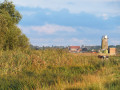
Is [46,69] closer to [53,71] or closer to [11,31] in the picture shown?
[53,71]

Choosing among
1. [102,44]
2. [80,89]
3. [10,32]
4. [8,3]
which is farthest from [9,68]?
[102,44]

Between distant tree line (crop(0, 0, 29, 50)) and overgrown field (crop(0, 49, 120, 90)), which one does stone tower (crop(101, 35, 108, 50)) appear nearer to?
distant tree line (crop(0, 0, 29, 50))

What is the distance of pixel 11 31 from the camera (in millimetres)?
32031

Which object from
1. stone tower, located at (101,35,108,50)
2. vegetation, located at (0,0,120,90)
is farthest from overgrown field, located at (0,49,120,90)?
stone tower, located at (101,35,108,50)

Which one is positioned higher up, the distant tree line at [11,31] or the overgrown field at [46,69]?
the distant tree line at [11,31]

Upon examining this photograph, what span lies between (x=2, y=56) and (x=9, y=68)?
6.32ft

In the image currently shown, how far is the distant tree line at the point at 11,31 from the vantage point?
30234 millimetres

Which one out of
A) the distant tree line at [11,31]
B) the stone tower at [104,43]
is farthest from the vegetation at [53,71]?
the stone tower at [104,43]

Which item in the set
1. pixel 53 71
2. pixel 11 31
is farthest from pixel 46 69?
pixel 11 31

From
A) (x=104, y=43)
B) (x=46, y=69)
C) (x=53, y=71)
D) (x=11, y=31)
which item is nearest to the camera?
(x=53, y=71)

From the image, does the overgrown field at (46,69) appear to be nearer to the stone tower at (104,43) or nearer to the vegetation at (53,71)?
the vegetation at (53,71)

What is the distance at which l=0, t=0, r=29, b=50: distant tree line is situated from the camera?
3023cm

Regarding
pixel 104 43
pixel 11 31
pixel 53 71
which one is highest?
pixel 11 31

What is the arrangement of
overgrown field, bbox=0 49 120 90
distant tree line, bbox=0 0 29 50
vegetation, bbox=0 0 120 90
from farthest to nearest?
distant tree line, bbox=0 0 29 50
overgrown field, bbox=0 49 120 90
vegetation, bbox=0 0 120 90
